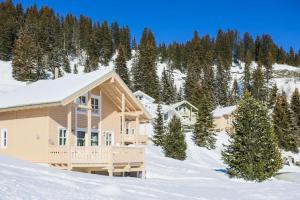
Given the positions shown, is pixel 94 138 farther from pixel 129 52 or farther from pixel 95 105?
pixel 129 52

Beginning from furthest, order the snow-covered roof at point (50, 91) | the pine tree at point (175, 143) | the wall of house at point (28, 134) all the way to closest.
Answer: the pine tree at point (175, 143)
the wall of house at point (28, 134)
the snow-covered roof at point (50, 91)

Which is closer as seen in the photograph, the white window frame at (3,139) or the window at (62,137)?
the window at (62,137)

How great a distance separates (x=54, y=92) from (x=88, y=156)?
430 centimetres

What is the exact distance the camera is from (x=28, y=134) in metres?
25.1

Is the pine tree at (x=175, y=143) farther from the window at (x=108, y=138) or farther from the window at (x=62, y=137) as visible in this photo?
the window at (x=62, y=137)

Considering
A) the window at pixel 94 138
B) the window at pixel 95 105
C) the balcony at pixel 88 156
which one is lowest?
the balcony at pixel 88 156

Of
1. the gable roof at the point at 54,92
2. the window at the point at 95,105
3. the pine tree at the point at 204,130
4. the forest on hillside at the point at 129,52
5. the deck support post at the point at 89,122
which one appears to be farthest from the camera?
the forest on hillside at the point at 129,52

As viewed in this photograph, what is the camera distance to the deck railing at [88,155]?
23.0m

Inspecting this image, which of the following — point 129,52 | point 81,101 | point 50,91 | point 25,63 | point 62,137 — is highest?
point 129,52

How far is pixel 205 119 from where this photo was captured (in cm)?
5612

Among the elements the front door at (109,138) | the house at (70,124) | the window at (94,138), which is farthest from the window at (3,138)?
the front door at (109,138)

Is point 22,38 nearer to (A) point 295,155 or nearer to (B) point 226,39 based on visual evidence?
(A) point 295,155

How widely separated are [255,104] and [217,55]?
125 metres

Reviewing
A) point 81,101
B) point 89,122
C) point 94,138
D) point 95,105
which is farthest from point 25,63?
point 89,122
